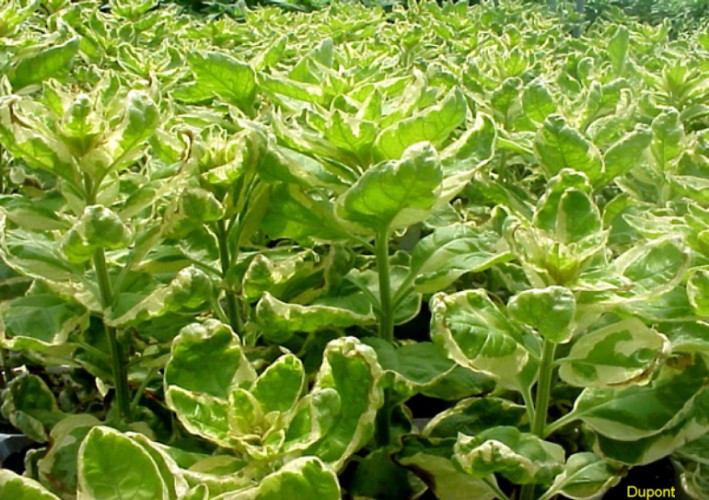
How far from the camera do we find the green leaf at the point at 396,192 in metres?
0.84

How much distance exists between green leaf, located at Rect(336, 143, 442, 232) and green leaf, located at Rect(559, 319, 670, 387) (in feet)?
0.72

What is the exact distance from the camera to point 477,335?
836 millimetres

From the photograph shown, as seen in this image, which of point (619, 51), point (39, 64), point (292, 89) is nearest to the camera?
point (292, 89)

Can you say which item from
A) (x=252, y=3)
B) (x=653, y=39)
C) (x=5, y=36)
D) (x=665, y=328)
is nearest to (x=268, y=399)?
(x=665, y=328)

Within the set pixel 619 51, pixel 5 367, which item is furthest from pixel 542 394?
pixel 619 51

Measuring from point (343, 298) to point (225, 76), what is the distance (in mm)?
441

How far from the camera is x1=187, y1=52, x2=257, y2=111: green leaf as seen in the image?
48.1 inches

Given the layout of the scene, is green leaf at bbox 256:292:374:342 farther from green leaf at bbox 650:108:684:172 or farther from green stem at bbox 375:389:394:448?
green leaf at bbox 650:108:684:172

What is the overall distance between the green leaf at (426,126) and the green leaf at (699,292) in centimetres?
29

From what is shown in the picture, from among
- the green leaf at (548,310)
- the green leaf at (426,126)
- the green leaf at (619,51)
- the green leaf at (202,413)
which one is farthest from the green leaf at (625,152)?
the green leaf at (619,51)

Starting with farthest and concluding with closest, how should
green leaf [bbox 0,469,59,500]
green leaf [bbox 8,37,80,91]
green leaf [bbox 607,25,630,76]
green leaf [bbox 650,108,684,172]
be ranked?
1. green leaf [bbox 607,25,630,76]
2. green leaf [bbox 8,37,80,91]
3. green leaf [bbox 650,108,684,172]
4. green leaf [bbox 0,469,59,500]

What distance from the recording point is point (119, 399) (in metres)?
1.09

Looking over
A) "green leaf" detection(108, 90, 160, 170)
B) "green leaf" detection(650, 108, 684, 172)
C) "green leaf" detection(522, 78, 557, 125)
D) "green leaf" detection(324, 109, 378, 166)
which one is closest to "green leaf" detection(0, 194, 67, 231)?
"green leaf" detection(108, 90, 160, 170)

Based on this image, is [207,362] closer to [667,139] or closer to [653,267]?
[653,267]
